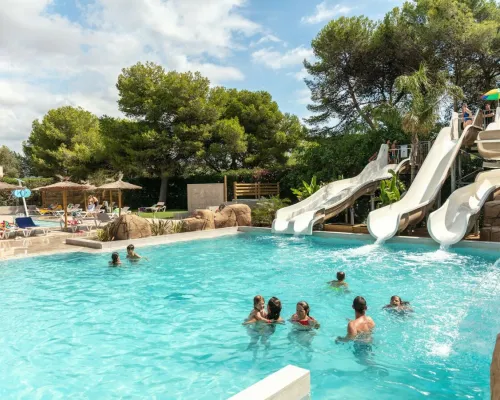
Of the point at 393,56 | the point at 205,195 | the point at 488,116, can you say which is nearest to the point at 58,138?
the point at 205,195

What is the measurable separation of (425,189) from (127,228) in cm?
1072

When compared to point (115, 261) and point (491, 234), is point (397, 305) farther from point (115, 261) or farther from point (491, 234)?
point (491, 234)

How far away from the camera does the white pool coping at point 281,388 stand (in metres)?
3.29

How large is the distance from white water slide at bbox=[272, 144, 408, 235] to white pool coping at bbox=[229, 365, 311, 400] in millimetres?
12109

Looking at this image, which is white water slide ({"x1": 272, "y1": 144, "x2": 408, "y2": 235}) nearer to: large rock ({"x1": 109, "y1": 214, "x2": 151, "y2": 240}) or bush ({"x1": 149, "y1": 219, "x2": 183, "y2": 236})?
bush ({"x1": 149, "y1": 219, "x2": 183, "y2": 236})

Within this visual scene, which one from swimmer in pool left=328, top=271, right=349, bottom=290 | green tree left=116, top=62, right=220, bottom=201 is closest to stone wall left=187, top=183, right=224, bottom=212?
green tree left=116, top=62, right=220, bottom=201

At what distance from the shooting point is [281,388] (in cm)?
347

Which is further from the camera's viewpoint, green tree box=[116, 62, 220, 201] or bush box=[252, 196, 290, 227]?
green tree box=[116, 62, 220, 201]

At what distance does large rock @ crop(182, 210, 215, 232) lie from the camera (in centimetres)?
1680

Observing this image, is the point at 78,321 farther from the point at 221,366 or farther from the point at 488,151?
the point at 488,151

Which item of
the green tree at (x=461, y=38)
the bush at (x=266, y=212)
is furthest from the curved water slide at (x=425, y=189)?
the green tree at (x=461, y=38)

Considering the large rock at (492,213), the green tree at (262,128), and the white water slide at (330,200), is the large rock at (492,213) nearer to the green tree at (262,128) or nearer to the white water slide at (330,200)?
the white water slide at (330,200)

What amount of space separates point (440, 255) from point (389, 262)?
1.64 m

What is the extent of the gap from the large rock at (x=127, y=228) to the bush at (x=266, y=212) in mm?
5536
